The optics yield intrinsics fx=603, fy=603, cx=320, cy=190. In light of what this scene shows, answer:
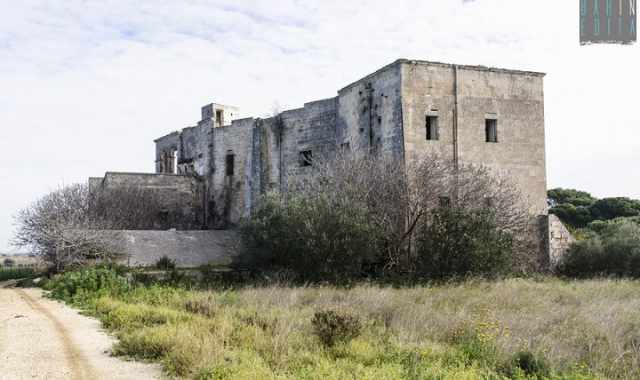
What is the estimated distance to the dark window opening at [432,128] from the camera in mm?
19578

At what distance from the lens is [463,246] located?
55.2 ft

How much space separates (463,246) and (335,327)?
29.1ft

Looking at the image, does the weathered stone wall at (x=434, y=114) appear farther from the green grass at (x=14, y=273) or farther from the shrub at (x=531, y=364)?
the green grass at (x=14, y=273)

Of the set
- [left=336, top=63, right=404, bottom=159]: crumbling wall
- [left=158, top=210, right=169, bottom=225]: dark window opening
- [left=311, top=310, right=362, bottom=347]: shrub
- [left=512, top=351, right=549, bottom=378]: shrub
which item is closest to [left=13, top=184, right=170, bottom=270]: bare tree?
[left=158, top=210, right=169, bottom=225]: dark window opening

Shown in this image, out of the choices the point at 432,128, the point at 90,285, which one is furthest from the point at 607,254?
the point at 90,285

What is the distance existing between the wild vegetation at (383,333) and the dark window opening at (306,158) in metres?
10.4

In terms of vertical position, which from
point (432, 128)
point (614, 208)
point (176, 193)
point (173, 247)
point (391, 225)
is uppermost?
point (432, 128)

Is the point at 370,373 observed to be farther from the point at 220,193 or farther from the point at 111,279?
the point at 220,193

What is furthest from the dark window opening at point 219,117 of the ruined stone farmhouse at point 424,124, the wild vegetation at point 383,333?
the wild vegetation at point 383,333

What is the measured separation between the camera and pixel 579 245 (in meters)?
20.0

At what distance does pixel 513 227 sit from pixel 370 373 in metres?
13.0

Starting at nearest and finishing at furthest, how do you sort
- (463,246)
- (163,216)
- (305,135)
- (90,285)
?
(90,285) → (463,246) → (305,135) → (163,216)

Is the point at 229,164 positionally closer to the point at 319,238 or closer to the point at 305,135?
the point at 305,135

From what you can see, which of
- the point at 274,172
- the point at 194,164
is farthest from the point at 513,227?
the point at 194,164
